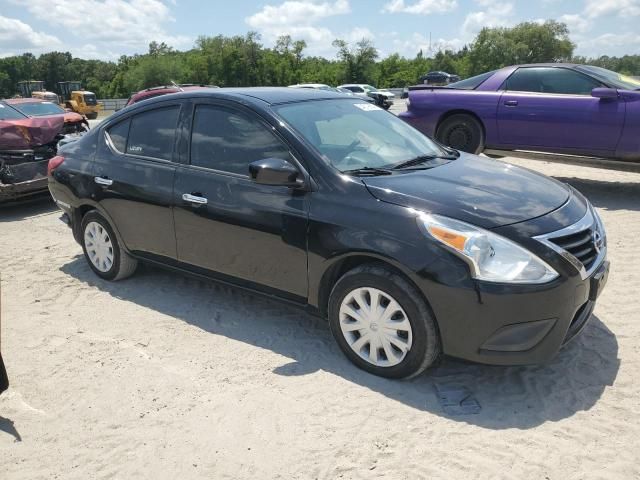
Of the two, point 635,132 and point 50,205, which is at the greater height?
point 635,132

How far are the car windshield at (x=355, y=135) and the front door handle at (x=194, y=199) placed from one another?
32.3 inches

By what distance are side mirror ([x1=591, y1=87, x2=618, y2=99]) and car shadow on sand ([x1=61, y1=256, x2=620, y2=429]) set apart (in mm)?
4140

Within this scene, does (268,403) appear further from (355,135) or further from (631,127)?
(631,127)

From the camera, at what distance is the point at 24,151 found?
835cm

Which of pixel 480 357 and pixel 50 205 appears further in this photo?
pixel 50 205

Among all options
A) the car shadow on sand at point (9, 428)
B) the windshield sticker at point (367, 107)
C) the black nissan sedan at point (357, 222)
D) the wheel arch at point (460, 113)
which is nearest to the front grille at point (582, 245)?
the black nissan sedan at point (357, 222)

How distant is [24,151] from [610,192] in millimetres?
8434

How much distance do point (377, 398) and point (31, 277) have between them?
12.5 feet

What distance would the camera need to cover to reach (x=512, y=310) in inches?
115

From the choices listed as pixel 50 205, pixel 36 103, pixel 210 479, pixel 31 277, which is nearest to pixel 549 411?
pixel 210 479

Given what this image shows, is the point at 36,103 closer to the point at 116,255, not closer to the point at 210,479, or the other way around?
the point at 116,255

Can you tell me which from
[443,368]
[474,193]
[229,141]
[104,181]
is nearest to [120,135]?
[104,181]

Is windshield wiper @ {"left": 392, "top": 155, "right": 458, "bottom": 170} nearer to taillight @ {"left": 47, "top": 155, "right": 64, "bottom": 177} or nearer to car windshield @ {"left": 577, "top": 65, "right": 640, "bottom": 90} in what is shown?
taillight @ {"left": 47, "top": 155, "right": 64, "bottom": 177}

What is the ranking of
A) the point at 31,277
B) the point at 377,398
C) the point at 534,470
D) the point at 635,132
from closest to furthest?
the point at 534,470, the point at 377,398, the point at 31,277, the point at 635,132
